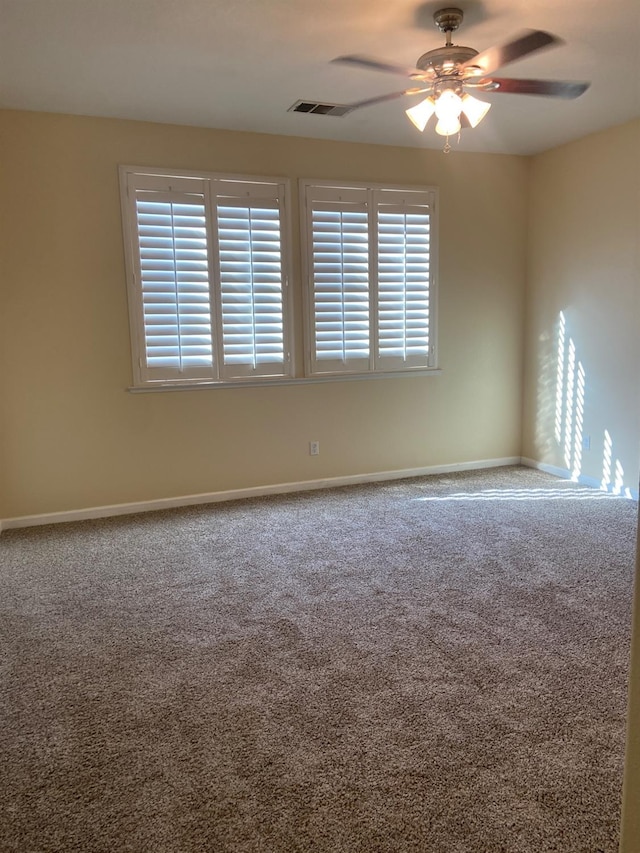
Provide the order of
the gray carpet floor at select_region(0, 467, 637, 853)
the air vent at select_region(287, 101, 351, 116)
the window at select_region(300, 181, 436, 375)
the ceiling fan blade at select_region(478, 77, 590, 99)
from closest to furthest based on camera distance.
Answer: the gray carpet floor at select_region(0, 467, 637, 853), the ceiling fan blade at select_region(478, 77, 590, 99), the air vent at select_region(287, 101, 351, 116), the window at select_region(300, 181, 436, 375)

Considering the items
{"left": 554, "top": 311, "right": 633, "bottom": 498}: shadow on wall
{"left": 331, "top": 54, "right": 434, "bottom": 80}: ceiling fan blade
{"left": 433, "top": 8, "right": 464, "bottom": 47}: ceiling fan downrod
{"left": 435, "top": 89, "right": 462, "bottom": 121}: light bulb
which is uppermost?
{"left": 433, "top": 8, "right": 464, "bottom": 47}: ceiling fan downrod

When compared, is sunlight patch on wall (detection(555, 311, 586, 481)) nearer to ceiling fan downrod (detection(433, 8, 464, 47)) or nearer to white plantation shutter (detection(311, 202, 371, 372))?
white plantation shutter (detection(311, 202, 371, 372))

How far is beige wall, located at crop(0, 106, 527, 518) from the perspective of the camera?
13.3 ft

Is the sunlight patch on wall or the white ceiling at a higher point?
the white ceiling

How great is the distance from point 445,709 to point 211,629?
3.67 ft

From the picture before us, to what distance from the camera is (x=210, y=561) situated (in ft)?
11.8

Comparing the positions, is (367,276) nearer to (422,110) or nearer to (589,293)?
(589,293)

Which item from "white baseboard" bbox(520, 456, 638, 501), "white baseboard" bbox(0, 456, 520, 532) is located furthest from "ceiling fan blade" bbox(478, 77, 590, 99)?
"white baseboard" bbox(0, 456, 520, 532)

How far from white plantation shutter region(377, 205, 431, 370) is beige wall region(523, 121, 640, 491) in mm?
1073

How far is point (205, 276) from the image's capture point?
4.43 metres

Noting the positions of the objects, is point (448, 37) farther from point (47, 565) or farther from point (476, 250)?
point (47, 565)

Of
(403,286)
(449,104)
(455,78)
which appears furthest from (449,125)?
(403,286)

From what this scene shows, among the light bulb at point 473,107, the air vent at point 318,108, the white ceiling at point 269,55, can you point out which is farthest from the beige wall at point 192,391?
the light bulb at point 473,107

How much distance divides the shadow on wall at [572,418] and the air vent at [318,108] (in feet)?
8.11
